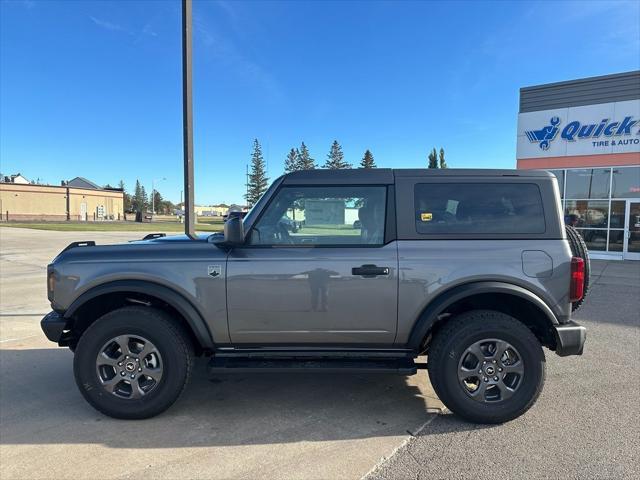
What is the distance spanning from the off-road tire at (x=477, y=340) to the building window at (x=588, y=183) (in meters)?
15.2

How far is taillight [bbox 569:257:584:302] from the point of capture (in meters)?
3.24

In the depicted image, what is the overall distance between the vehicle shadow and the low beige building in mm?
65504

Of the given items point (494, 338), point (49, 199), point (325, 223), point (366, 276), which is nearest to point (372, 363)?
point (366, 276)

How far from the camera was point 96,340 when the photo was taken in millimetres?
3303

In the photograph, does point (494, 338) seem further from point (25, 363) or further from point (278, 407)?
point (25, 363)

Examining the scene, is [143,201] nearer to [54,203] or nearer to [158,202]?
[158,202]

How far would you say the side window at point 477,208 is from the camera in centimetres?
337

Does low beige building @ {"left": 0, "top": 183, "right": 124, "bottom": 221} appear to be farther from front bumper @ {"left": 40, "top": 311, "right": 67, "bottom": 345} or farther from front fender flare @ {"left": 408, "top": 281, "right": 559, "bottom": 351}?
front fender flare @ {"left": 408, "top": 281, "right": 559, "bottom": 351}

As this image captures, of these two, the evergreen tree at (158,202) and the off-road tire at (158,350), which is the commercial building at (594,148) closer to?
the off-road tire at (158,350)

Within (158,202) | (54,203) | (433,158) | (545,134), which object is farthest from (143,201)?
(545,134)

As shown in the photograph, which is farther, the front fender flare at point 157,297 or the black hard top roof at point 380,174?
the black hard top roof at point 380,174

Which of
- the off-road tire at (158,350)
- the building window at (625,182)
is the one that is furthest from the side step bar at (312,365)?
the building window at (625,182)

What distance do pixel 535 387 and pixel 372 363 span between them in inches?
48.8

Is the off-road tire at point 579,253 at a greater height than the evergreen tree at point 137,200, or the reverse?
the evergreen tree at point 137,200
